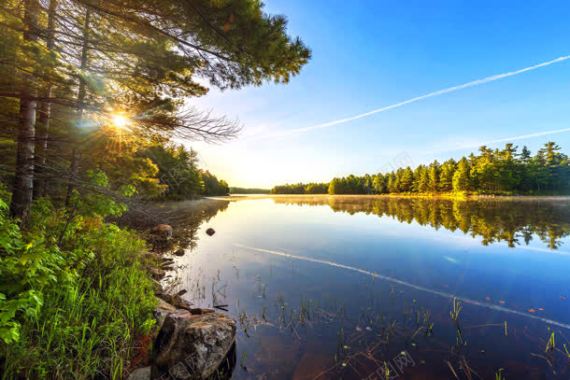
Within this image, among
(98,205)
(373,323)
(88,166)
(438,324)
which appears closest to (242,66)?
(98,205)

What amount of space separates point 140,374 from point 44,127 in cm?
748

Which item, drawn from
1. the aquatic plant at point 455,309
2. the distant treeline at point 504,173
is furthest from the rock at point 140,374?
the distant treeline at point 504,173

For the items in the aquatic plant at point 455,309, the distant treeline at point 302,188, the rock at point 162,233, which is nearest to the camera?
the aquatic plant at point 455,309

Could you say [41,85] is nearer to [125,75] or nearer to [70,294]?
[125,75]

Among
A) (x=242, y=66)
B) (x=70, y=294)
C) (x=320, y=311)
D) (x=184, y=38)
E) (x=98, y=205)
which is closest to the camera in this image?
(x=70, y=294)

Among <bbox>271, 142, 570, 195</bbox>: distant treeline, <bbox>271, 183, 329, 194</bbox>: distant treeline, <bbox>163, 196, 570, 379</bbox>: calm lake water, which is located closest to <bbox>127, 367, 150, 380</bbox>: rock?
<bbox>163, 196, 570, 379</bbox>: calm lake water

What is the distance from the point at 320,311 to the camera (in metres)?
6.38

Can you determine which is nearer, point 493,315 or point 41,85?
point 41,85

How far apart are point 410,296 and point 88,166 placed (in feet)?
53.2

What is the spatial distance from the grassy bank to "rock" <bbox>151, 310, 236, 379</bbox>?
410 millimetres

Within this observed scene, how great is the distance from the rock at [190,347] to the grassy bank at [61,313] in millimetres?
410

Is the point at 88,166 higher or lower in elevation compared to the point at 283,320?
higher

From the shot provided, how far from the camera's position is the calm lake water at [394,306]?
4455mm

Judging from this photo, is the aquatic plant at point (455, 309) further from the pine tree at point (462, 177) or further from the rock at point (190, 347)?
the pine tree at point (462, 177)
